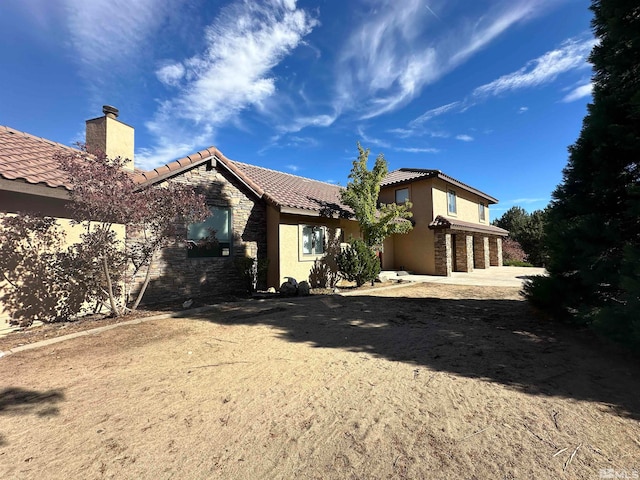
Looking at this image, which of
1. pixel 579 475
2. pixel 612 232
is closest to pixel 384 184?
pixel 612 232

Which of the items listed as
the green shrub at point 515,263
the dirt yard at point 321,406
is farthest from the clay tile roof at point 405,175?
the dirt yard at point 321,406

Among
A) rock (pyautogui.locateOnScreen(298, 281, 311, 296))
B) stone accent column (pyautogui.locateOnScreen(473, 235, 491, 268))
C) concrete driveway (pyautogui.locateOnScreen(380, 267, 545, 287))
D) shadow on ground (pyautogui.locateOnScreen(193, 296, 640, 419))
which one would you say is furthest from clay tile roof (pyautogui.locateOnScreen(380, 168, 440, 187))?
shadow on ground (pyautogui.locateOnScreen(193, 296, 640, 419))

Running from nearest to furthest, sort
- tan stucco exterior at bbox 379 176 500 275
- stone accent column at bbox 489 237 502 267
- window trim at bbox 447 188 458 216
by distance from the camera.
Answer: tan stucco exterior at bbox 379 176 500 275 < window trim at bbox 447 188 458 216 < stone accent column at bbox 489 237 502 267

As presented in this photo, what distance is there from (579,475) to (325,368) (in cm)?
266

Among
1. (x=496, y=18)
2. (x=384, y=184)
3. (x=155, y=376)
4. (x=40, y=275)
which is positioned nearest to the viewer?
(x=155, y=376)

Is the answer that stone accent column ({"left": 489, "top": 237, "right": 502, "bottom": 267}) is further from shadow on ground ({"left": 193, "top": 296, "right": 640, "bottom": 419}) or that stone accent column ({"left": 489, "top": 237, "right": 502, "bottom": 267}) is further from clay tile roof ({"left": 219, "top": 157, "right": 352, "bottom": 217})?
shadow on ground ({"left": 193, "top": 296, "right": 640, "bottom": 419})

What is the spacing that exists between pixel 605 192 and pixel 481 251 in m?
17.2

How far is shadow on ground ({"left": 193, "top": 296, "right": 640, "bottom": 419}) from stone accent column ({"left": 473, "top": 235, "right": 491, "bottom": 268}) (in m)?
13.7

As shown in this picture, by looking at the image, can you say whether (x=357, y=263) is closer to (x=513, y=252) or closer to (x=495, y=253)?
(x=495, y=253)

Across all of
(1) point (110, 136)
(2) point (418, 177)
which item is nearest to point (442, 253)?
(2) point (418, 177)

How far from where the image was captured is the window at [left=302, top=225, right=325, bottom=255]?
12.1m

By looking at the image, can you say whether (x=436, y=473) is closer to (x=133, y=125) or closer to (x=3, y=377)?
(x=3, y=377)

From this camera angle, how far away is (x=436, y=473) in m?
2.10

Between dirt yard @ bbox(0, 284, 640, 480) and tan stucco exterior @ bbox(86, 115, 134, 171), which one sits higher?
tan stucco exterior @ bbox(86, 115, 134, 171)
